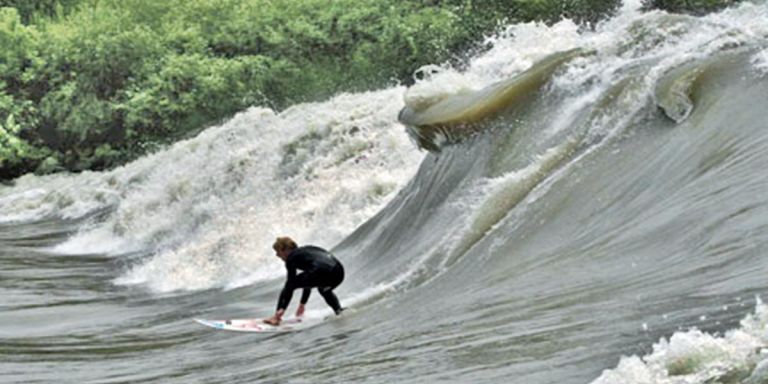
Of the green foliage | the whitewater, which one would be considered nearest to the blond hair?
the whitewater

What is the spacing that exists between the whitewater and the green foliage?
1714cm

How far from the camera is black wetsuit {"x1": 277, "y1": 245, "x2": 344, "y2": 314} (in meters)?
11.4

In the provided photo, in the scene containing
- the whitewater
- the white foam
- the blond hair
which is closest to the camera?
the whitewater

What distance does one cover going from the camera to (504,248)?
10523 millimetres

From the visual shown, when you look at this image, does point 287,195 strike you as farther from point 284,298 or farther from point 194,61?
point 194,61

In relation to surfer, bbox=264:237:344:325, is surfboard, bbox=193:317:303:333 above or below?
below

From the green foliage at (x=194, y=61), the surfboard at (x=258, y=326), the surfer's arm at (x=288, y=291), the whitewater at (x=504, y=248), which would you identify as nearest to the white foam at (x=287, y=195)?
the whitewater at (x=504, y=248)

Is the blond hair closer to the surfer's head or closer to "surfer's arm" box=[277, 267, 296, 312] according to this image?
the surfer's head

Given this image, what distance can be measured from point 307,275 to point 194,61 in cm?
2901

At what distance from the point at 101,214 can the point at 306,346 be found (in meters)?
18.2

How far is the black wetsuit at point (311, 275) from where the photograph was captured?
37.3 feet

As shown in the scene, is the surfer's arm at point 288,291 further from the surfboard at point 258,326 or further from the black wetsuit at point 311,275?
the surfboard at point 258,326

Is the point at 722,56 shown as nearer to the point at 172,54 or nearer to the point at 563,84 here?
the point at 563,84

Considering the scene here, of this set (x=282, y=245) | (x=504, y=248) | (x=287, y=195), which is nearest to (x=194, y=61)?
(x=287, y=195)
